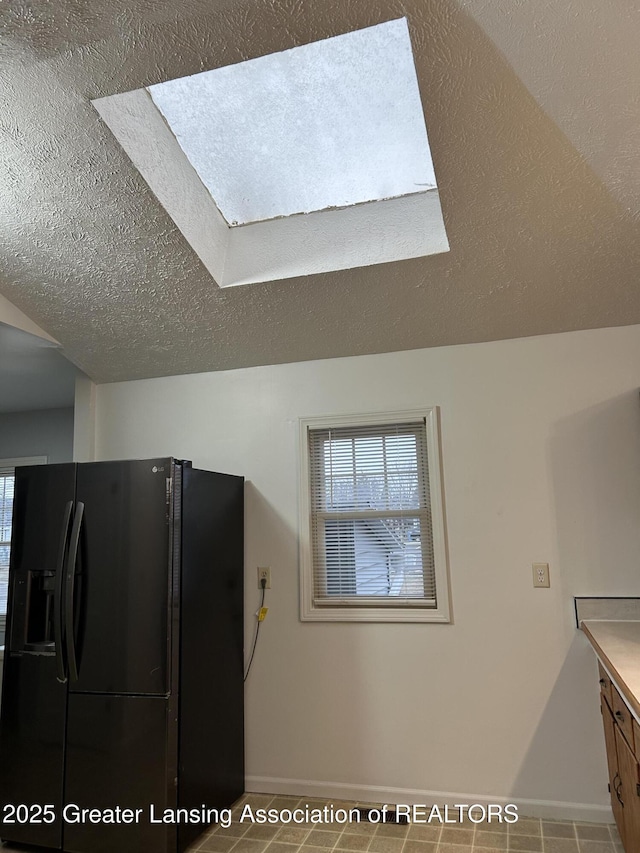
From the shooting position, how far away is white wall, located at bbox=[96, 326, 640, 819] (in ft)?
9.45

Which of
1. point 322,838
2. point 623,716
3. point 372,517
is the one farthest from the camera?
point 372,517

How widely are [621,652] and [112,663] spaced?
81.4 inches

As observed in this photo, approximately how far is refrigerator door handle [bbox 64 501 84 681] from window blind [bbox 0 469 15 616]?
236 centimetres

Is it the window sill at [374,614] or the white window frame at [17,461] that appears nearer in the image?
the window sill at [374,614]

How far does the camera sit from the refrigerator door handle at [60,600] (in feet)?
8.95

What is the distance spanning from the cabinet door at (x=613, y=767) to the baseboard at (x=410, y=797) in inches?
7.1

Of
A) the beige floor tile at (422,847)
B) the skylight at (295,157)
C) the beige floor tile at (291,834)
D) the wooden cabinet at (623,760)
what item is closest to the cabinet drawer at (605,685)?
the wooden cabinet at (623,760)

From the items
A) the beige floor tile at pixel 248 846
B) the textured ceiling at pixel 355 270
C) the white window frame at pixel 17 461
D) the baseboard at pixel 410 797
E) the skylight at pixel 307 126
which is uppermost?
the skylight at pixel 307 126

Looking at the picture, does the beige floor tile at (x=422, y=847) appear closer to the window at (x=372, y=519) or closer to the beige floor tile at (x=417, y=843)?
the beige floor tile at (x=417, y=843)

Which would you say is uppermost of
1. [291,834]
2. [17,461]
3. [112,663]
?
[17,461]

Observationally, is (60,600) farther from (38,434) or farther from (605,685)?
(38,434)

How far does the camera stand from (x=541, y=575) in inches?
116

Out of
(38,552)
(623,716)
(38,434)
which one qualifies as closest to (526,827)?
(623,716)

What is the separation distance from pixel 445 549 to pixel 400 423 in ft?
2.29
